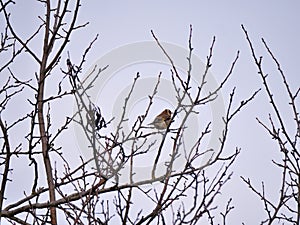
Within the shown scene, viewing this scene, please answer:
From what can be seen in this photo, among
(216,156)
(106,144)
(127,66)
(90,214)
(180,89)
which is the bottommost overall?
(90,214)

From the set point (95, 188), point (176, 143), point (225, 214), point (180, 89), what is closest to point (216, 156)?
point (176, 143)

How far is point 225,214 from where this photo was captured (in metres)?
3.44

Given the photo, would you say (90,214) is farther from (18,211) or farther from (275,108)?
(275,108)

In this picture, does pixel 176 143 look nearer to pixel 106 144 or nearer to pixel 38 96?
pixel 106 144

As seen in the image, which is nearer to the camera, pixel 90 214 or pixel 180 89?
Answer: pixel 90 214

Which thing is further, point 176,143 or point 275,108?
point 275,108

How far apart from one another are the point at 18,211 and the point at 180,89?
112 centimetres

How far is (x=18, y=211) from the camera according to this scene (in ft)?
9.78

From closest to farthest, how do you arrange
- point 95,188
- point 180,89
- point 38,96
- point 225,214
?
1. point 95,188
2. point 180,89
3. point 38,96
4. point 225,214

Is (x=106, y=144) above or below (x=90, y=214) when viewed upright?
above

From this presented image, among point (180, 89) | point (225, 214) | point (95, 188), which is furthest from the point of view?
point (225, 214)

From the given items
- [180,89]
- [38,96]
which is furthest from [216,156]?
[38,96]

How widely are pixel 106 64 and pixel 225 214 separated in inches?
47.7

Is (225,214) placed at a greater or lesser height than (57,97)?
lesser
